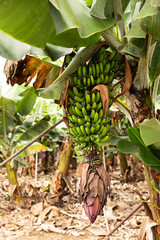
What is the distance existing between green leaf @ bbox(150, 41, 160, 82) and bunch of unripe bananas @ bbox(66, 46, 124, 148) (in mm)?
240

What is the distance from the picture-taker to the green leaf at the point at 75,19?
0.69 meters

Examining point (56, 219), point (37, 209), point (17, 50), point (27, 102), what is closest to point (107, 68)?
point (17, 50)

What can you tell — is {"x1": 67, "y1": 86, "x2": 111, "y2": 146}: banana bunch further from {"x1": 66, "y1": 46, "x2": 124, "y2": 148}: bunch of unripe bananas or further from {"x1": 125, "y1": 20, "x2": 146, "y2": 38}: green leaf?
{"x1": 125, "y1": 20, "x2": 146, "y2": 38}: green leaf

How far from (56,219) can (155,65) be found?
7.37ft

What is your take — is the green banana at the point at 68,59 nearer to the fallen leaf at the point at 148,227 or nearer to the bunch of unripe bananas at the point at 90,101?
the bunch of unripe bananas at the point at 90,101

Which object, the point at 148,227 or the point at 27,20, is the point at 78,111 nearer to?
the point at 27,20

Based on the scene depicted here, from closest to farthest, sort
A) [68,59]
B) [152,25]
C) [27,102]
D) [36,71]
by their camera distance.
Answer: [152,25]
[68,59]
[36,71]
[27,102]

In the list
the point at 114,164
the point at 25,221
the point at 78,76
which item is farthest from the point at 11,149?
the point at 114,164

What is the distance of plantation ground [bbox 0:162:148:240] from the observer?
2160 millimetres

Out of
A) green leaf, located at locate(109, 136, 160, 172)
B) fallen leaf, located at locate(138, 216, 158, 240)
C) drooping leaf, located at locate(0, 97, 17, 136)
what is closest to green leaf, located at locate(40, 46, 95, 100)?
green leaf, located at locate(109, 136, 160, 172)

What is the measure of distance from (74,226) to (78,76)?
201 cm

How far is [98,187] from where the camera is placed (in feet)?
2.91

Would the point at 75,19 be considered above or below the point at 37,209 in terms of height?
above

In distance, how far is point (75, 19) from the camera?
73 centimetres
